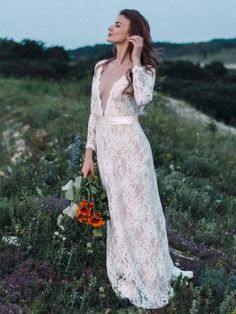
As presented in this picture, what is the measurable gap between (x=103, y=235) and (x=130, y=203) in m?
1.27

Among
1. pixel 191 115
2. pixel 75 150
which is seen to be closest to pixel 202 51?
pixel 191 115

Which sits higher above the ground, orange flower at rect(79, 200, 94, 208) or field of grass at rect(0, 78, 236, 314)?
orange flower at rect(79, 200, 94, 208)

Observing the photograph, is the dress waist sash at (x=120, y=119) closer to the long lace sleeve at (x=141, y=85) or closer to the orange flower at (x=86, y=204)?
the long lace sleeve at (x=141, y=85)

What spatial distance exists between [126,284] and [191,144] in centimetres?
739

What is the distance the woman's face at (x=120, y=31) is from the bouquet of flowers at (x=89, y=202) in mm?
1185

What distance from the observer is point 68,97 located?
2033 cm

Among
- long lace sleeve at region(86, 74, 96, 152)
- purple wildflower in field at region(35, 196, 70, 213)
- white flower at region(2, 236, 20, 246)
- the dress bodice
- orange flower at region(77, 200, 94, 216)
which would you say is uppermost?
the dress bodice

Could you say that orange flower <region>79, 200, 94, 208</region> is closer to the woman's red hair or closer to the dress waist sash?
the dress waist sash

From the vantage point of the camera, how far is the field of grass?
6.06m

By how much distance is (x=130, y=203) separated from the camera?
20.0ft

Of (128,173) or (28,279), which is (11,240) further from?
(128,173)

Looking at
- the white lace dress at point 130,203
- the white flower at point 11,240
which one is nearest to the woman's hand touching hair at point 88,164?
the white lace dress at point 130,203

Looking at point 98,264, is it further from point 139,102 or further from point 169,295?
point 139,102

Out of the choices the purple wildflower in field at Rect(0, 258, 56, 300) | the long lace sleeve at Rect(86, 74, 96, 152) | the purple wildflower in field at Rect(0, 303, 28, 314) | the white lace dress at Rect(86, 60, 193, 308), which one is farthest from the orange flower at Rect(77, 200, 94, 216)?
the purple wildflower in field at Rect(0, 303, 28, 314)
